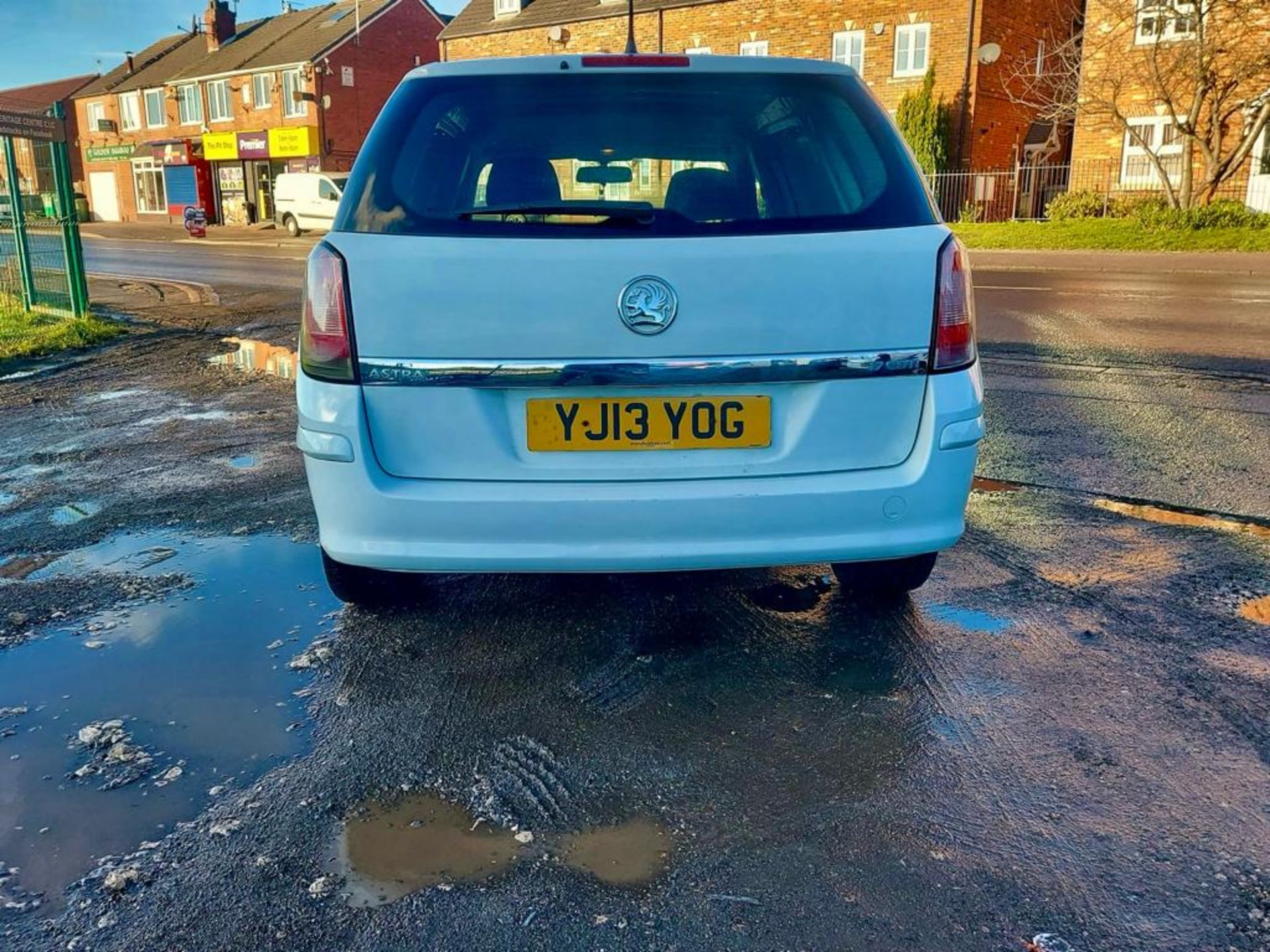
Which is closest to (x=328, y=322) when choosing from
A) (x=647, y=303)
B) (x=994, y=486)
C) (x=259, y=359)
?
(x=647, y=303)

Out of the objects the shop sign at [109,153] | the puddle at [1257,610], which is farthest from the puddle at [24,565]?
the shop sign at [109,153]

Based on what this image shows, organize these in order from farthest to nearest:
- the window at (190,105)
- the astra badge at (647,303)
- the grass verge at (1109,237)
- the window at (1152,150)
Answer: the window at (190,105), the window at (1152,150), the grass verge at (1109,237), the astra badge at (647,303)

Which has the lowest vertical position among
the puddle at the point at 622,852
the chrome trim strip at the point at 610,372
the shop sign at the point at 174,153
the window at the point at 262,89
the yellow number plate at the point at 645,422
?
the puddle at the point at 622,852

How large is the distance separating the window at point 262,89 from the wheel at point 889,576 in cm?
4761

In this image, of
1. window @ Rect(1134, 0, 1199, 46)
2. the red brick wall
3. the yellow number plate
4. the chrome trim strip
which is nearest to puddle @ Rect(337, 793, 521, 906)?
the yellow number plate

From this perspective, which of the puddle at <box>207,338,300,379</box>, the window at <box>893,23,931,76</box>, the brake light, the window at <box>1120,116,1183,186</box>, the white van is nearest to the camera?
the brake light

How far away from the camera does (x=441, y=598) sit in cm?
359

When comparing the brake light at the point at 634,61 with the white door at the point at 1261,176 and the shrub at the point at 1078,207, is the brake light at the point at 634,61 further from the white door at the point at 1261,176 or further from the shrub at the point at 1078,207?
the white door at the point at 1261,176

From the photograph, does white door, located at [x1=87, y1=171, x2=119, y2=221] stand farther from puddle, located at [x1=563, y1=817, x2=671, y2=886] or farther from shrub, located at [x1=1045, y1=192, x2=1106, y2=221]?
puddle, located at [x1=563, y1=817, x2=671, y2=886]

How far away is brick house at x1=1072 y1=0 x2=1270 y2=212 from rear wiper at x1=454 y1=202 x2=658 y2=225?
22.5m

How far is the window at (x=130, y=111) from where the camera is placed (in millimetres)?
52625

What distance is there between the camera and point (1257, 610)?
3332 mm

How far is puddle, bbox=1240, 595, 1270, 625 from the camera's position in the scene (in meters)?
3.27

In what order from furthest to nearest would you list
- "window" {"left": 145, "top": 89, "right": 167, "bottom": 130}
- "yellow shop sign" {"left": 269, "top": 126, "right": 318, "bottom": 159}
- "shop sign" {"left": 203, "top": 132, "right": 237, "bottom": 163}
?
"window" {"left": 145, "top": 89, "right": 167, "bottom": 130}, "shop sign" {"left": 203, "top": 132, "right": 237, "bottom": 163}, "yellow shop sign" {"left": 269, "top": 126, "right": 318, "bottom": 159}
